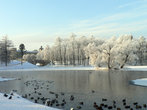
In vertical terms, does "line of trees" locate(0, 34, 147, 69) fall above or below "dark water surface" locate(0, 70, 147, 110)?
above

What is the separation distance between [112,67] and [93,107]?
1960 inches

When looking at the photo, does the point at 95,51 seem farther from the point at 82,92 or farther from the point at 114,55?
the point at 82,92

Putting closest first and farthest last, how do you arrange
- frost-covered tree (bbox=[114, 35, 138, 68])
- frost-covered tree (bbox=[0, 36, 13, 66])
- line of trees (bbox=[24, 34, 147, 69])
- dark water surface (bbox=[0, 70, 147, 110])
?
dark water surface (bbox=[0, 70, 147, 110])
frost-covered tree (bbox=[114, 35, 138, 68])
line of trees (bbox=[24, 34, 147, 69])
frost-covered tree (bbox=[0, 36, 13, 66])

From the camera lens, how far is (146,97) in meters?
17.3

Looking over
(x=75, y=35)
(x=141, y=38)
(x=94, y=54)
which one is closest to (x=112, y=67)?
(x=94, y=54)

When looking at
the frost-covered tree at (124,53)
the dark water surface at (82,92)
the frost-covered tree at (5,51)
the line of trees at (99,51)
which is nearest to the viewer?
the dark water surface at (82,92)

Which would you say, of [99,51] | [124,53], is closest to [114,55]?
[124,53]

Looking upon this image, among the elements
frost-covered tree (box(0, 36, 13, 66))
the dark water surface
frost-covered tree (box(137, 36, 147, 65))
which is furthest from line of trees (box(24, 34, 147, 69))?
the dark water surface

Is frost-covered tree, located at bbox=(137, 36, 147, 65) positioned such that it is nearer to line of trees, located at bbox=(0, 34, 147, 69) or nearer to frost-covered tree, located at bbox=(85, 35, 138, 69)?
line of trees, located at bbox=(0, 34, 147, 69)

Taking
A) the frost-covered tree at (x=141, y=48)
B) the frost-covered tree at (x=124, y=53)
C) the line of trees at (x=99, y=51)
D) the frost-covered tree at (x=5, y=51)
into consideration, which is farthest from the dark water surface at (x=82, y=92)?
the frost-covered tree at (x=141, y=48)

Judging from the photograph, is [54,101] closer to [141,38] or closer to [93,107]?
[93,107]

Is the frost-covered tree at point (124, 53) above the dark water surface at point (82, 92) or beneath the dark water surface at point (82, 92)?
above

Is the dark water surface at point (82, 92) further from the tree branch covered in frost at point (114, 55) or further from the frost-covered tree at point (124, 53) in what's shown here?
the frost-covered tree at point (124, 53)

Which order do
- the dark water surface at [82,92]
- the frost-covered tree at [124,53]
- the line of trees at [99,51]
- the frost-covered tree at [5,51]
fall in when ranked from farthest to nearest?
the frost-covered tree at [5,51] < the line of trees at [99,51] < the frost-covered tree at [124,53] < the dark water surface at [82,92]
